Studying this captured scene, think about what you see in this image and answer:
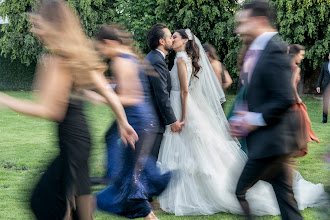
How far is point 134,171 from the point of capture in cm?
471

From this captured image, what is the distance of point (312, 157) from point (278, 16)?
20019 mm

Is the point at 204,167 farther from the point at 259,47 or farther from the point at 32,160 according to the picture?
the point at 32,160

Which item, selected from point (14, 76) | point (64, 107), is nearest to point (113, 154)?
→ point (64, 107)

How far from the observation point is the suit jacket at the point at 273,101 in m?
3.34

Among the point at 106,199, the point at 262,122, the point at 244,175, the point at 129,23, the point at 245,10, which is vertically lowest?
the point at 129,23

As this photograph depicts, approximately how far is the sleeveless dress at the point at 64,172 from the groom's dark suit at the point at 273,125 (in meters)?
1.26

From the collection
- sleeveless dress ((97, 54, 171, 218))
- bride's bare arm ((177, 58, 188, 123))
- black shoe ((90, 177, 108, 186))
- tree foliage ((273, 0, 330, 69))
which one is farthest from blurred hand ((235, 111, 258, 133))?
tree foliage ((273, 0, 330, 69))

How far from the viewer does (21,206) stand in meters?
5.52

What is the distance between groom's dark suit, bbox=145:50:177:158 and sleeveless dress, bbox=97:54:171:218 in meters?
0.18

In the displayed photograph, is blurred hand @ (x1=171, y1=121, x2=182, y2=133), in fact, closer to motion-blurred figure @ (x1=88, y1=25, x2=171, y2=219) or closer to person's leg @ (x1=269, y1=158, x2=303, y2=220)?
motion-blurred figure @ (x1=88, y1=25, x2=171, y2=219)

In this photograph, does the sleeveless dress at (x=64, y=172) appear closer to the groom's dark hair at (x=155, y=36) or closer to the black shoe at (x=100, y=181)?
the black shoe at (x=100, y=181)

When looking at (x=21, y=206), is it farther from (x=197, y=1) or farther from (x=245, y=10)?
(x=197, y=1)

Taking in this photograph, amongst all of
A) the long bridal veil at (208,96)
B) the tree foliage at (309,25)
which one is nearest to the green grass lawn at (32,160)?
the long bridal veil at (208,96)

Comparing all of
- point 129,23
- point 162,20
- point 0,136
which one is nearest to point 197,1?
point 162,20
